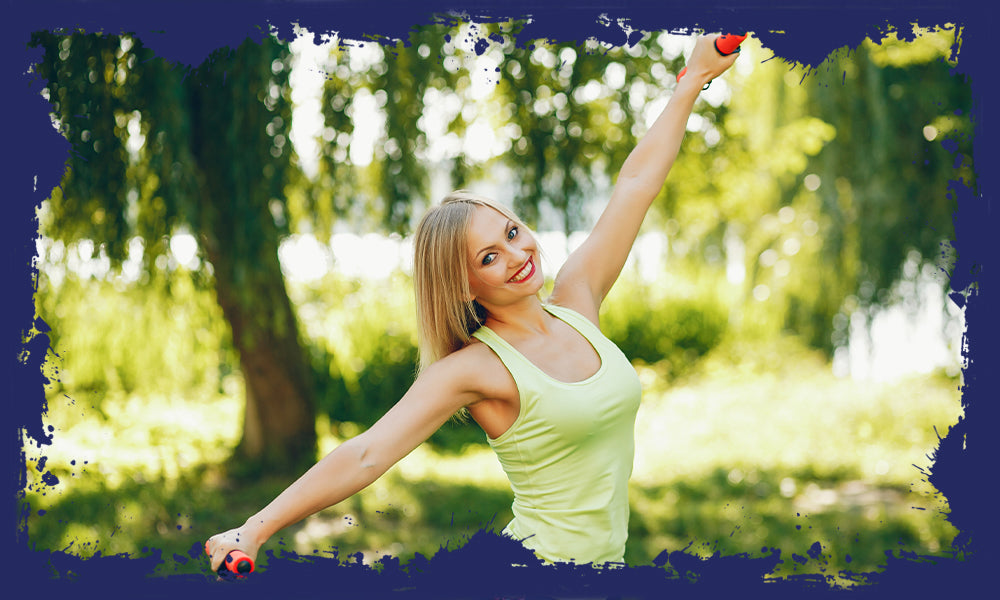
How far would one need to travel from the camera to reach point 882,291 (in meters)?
5.66

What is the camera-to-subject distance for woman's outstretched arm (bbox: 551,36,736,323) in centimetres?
196

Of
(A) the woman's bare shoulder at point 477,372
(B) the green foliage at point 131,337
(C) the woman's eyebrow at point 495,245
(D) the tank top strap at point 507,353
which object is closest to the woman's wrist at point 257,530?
(A) the woman's bare shoulder at point 477,372

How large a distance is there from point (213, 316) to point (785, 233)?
14.4 ft

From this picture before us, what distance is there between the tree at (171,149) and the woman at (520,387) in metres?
2.07

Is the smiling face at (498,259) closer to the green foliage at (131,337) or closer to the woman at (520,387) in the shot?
the woman at (520,387)

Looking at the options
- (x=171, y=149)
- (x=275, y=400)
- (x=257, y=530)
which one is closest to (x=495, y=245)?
(x=257, y=530)

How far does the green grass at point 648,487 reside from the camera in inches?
161

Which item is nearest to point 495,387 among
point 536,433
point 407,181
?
point 536,433

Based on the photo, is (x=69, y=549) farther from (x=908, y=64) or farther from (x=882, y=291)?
(x=908, y=64)

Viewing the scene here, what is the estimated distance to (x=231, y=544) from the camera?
1.40 metres

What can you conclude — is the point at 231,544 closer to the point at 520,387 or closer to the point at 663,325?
the point at 520,387

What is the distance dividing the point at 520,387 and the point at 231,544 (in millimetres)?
616

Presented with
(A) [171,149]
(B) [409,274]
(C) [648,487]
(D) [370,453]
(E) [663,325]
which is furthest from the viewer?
(E) [663,325]

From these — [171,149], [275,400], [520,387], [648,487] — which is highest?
[171,149]
